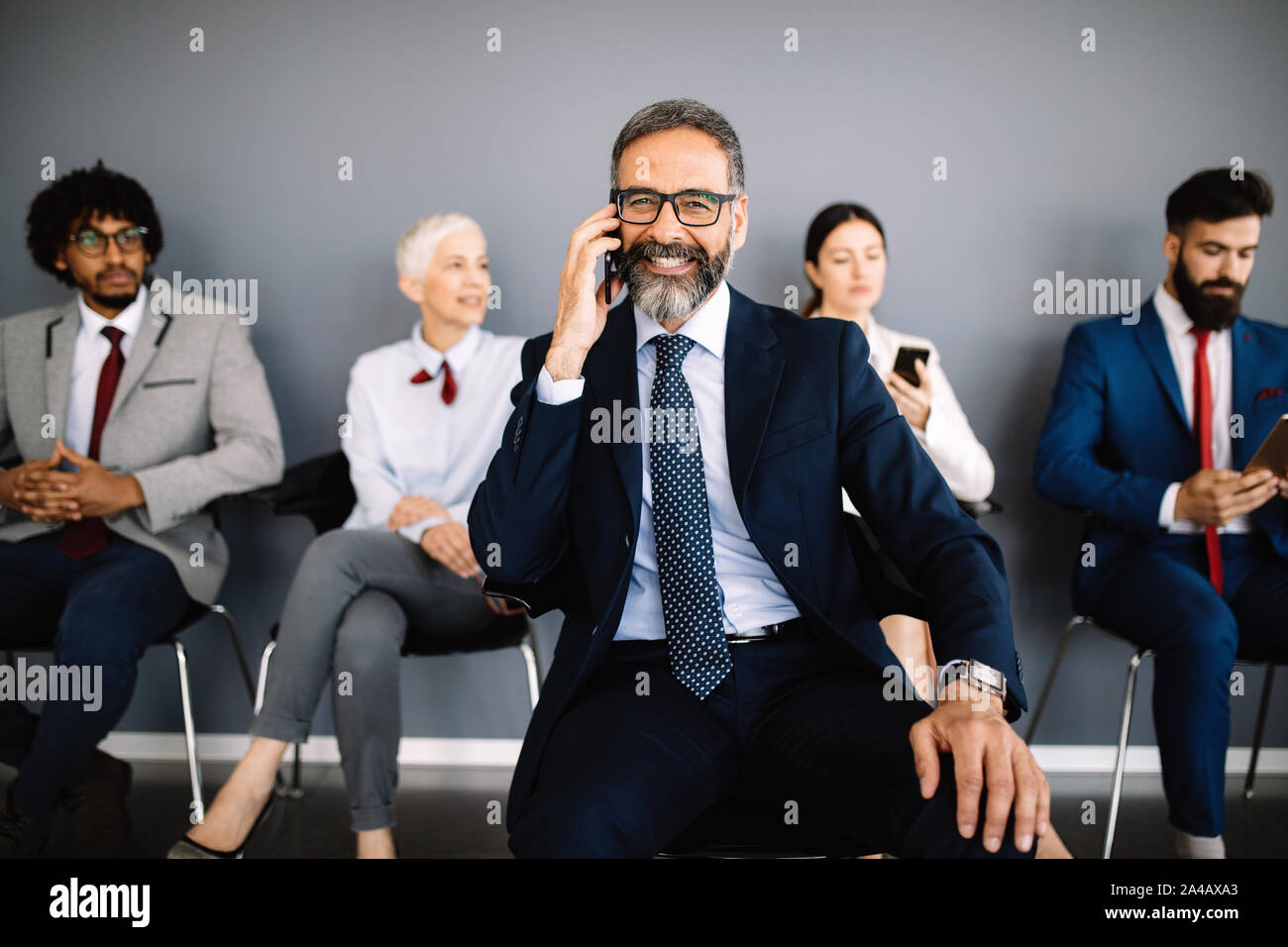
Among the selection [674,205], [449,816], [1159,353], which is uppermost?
[674,205]

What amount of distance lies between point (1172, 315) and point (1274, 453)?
2.00ft

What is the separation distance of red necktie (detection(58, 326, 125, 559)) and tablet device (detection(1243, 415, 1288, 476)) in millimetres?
3246

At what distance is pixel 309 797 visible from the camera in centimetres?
323

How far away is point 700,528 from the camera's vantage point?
1848 mm

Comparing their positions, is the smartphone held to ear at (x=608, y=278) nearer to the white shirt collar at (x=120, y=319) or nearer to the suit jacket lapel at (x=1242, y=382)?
the white shirt collar at (x=120, y=319)

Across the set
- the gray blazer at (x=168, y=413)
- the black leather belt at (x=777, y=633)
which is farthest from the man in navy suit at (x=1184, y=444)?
the gray blazer at (x=168, y=413)

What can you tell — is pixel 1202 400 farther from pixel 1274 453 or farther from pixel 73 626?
pixel 73 626

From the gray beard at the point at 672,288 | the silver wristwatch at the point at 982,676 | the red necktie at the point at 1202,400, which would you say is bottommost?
the silver wristwatch at the point at 982,676

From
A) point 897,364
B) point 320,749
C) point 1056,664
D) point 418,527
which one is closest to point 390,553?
point 418,527

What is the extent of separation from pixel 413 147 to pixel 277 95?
0.51 m

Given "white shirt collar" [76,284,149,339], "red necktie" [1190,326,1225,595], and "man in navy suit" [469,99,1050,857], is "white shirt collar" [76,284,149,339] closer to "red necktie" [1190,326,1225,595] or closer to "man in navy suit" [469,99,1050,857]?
"man in navy suit" [469,99,1050,857]

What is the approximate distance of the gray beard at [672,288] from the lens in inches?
74.3

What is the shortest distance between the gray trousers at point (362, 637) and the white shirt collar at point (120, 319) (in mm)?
1046
